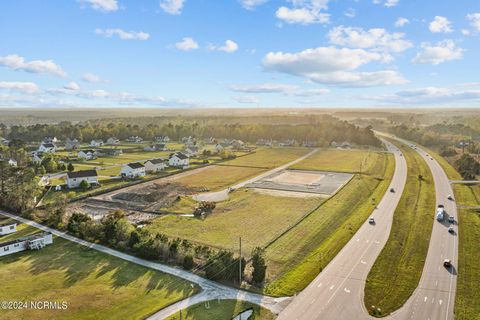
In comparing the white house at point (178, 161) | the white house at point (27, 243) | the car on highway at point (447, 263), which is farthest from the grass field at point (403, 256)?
the white house at point (178, 161)

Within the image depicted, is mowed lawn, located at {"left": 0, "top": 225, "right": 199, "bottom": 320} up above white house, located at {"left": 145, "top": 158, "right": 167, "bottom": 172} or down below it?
below

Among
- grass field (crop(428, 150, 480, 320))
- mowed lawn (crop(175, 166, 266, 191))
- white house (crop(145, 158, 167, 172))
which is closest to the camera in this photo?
grass field (crop(428, 150, 480, 320))

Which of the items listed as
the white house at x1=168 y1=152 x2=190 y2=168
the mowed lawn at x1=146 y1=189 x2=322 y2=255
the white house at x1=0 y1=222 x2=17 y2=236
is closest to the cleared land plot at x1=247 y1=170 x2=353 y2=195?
the mowed lawn at x1=146 y1=189 x2=322 y2=255

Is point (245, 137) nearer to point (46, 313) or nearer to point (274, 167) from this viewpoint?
point (274, 167)

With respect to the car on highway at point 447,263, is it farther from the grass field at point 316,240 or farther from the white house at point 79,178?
the white house at point 79,178

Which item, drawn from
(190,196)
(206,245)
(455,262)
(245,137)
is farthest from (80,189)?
(245,137)

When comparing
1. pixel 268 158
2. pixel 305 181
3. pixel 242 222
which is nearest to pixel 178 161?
pixel 268 158

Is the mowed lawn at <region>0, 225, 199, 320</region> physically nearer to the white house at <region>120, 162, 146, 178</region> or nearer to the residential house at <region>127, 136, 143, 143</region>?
the white house at <region>120, 162, 146, 178</region>
